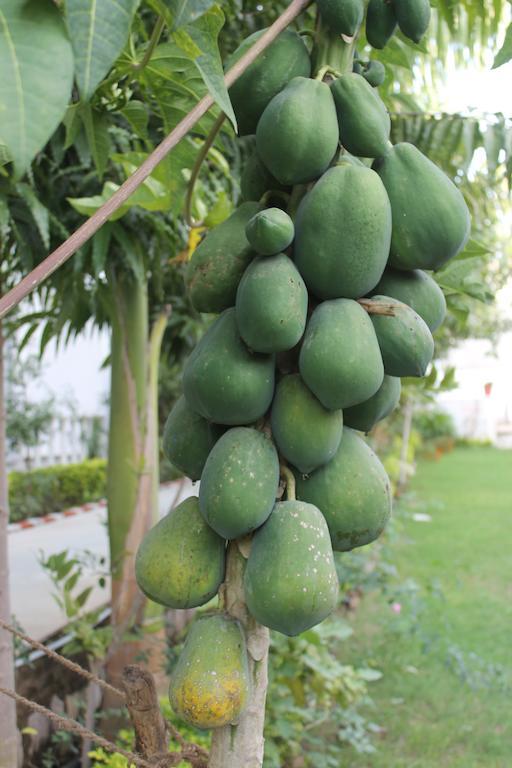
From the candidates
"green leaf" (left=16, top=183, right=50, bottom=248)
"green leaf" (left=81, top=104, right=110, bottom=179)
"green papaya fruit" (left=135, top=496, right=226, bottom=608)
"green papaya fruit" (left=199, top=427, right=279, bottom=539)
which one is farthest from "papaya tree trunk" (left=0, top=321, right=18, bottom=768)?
"green papaya fruit" (left=199, top=427, right=279, bottom=539)

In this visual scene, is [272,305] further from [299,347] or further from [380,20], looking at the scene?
[380,20]

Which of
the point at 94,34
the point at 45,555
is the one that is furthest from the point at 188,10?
the point at 45,555

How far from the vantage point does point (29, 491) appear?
7.95m

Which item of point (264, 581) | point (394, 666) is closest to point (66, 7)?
point (264, 581)

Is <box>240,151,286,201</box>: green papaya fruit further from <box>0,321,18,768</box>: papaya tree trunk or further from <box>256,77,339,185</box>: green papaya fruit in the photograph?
<box>0,321,18,768</box>: papaya tree trunk

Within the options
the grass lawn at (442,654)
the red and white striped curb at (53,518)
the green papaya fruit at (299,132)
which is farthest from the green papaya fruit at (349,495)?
the red and white striped curb at (53,518)

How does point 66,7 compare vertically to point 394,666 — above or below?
above

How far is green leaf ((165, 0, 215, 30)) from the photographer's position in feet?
2.06

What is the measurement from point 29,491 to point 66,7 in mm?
7863

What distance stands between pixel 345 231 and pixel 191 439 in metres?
0.35

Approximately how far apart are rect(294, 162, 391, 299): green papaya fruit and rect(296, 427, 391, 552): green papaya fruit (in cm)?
22

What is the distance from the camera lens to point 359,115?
966 millimetres

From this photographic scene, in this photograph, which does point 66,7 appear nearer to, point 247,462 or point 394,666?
point 247,462

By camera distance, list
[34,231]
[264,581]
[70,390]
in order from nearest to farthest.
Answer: [264,581] < [34,231] < [70,390]
